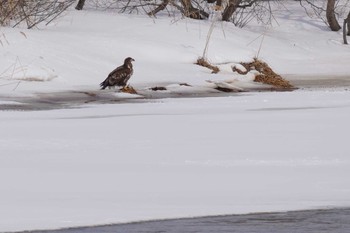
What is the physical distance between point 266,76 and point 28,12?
452 centimetres

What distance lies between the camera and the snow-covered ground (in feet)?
25.8

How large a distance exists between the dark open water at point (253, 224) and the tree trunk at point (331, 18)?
21.5 metres

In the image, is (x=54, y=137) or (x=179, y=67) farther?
(x=179, y=67)

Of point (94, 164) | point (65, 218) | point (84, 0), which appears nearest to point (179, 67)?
point (84, 0)

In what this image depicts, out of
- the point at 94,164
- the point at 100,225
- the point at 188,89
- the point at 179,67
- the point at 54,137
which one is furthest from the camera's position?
the point at 179,67

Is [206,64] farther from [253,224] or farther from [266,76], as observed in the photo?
[253,224]

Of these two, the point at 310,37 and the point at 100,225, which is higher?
the point at 310,37

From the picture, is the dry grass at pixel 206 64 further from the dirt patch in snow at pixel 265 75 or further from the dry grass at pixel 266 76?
the dry grass at pixel 266 76

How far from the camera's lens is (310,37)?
27938 mm

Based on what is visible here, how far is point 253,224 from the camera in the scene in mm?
7285

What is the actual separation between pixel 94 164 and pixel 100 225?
2.09 meters

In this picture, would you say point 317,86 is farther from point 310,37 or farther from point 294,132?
point 310,37

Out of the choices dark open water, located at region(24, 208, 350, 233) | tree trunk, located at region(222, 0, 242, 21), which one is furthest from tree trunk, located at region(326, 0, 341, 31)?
dark open water, located at region(24, 208, 350, 233)

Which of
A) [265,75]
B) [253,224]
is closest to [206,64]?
[265,75]
